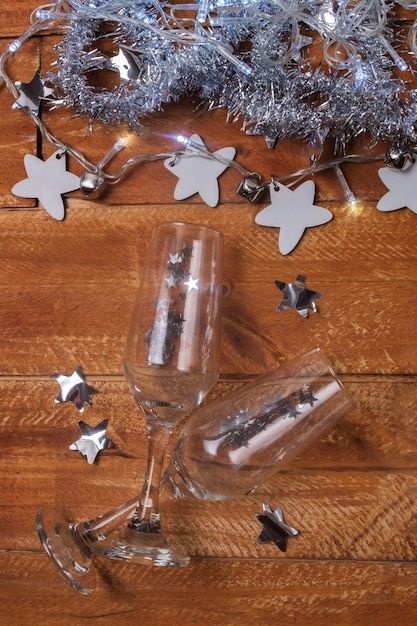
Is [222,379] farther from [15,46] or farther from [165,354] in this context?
[15,46]

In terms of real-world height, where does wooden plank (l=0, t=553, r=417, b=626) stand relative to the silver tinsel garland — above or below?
below

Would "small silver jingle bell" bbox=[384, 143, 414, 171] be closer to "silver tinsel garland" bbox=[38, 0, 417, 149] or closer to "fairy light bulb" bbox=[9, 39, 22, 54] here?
"silver tinsel garland" bbox=[38, 0, 417, 149]

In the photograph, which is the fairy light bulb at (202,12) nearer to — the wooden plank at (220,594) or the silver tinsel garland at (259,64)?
the silver tinsel garland at (259,64)

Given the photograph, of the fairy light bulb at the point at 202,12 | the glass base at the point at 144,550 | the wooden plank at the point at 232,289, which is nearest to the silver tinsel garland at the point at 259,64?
the fairy light bulb at the point at 202,12

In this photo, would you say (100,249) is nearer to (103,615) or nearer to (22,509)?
(22,509)

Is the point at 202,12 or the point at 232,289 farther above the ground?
the point at 202,12

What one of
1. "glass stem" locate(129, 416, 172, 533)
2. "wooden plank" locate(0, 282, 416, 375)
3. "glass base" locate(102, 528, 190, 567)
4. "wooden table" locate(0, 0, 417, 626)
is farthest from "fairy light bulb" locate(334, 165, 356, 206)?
"glass base" locate(102, 528, 190, 567)

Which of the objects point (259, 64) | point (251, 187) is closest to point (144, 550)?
point (251, 187)
